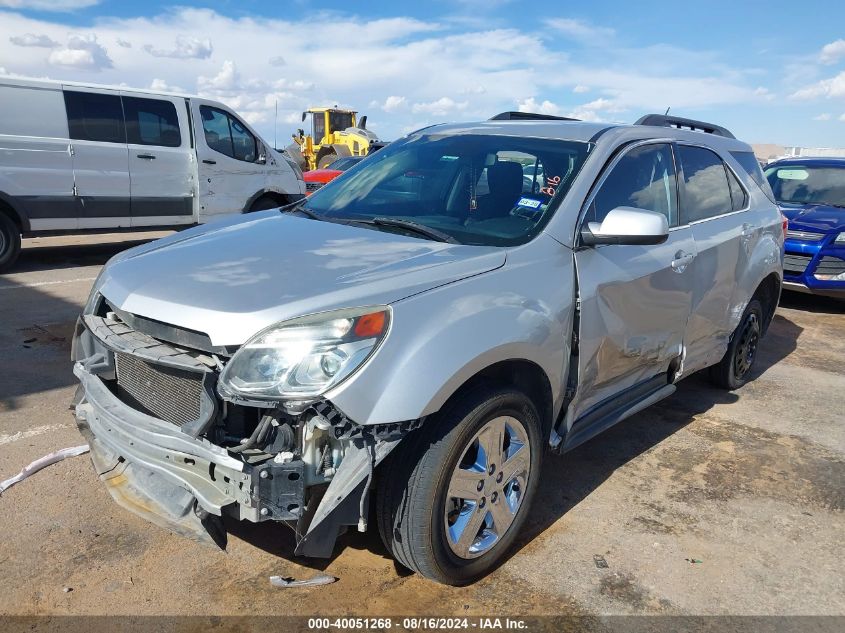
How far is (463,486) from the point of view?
2.56 metres

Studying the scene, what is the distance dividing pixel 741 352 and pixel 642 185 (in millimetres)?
2138

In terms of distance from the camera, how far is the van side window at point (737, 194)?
458 centimetres

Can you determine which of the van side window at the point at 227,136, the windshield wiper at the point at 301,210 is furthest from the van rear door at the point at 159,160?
the windshield wiper at the point at 301,210

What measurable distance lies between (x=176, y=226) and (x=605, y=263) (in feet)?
25.6

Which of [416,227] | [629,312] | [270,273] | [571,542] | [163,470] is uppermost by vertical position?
[416,227]

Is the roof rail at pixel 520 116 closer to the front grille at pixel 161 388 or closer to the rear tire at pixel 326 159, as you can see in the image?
the front grille at pixel 161 388

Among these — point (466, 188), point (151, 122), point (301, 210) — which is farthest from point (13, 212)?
point (466, 188)

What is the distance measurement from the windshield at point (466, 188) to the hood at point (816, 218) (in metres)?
5.96

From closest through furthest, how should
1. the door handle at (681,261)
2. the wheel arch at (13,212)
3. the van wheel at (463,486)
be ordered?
the van wheel at (463,486)
the door handle at (681,261)
the wheel arch at (13,212)

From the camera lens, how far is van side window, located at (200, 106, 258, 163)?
962cm

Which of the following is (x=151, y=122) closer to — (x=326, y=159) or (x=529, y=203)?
(x=529, y=203)

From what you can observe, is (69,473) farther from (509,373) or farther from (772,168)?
(772,168)

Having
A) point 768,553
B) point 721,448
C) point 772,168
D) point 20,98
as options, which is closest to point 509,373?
point 768,553

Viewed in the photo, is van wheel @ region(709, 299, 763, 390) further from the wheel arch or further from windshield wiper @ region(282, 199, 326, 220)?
the wheel arch
